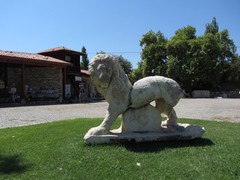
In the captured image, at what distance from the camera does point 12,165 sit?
4215 mm

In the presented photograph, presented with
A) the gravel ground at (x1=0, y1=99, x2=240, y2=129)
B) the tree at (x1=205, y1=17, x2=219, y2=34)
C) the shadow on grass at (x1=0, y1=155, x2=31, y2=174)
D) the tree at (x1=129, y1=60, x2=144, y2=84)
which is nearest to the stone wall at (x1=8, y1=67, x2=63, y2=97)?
the gravel ground at (x1=0, y1=99, x2=240, y2=129)

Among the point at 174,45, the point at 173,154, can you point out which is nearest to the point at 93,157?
the point at 173,154

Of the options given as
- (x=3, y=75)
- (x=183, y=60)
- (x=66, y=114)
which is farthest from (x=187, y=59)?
(x=66, y=114)

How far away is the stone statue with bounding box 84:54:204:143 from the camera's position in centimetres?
476

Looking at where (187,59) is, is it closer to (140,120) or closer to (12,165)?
(140,120)

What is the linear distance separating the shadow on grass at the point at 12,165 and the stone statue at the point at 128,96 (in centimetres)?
108

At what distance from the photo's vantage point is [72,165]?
402 centimetres

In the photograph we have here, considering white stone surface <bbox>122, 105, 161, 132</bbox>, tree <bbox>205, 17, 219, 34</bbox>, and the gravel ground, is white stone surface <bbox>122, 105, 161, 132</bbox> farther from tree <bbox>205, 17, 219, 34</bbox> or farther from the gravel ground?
tree <bbox>205, 17, 219, 34</bbox>

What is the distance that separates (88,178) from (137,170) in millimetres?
653

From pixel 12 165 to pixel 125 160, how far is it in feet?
5.43

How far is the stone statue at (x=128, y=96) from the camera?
15.6 ft

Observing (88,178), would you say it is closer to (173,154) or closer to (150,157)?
(150,157)

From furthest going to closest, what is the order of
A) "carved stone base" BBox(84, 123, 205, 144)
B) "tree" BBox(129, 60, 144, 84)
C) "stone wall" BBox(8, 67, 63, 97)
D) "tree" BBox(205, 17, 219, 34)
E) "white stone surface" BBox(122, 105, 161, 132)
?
"tree" BBox(205, 17, 219, 34)
"tree" BBox(129, 60, 144, 84)
"stone wall" BBox(8, 67, 63, 97)
"white stone surface" BBox(122, 105, 161, 132)
"carved stone base" BBox(84, 123, 205, 144)

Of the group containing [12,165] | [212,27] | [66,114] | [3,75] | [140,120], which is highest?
[212,27]
